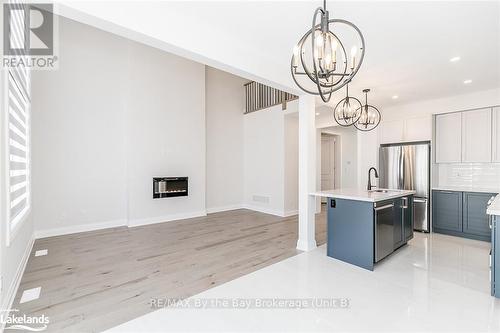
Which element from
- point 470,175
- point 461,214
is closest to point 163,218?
point 461,214


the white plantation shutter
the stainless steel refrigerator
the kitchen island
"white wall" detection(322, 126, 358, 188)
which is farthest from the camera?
Result: "white wall" detection(322, 126, 358, 188)

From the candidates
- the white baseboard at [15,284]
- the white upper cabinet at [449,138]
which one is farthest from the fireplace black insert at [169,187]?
the white upper cabinet at [449,138]

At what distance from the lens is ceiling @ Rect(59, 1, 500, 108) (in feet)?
7.15

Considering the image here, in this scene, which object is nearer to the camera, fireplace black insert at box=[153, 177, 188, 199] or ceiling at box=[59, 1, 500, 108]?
ceiling at box=[59, 1, 500, 108]

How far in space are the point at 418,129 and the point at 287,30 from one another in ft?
13.2

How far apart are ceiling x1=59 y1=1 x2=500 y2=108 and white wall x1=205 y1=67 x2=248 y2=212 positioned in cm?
371

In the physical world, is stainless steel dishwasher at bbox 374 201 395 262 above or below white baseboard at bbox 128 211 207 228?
above

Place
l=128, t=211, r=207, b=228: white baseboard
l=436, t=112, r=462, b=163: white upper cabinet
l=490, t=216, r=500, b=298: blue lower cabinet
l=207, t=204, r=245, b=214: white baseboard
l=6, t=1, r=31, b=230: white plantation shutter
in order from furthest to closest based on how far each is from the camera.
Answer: l=207, t=204, r=245, b=214: white baseboard < l=128, t=211, r=207, b=228: white baseboard < l=436, t=112, r=462, b=163: white upper cabinet < l=490, t=216, r=500, b=298: blue lower cabinet < l=6, t=1, r=31, b=230: white plantation shutter

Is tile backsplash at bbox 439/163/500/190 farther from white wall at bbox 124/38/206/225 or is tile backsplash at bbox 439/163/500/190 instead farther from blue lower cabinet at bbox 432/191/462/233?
white wall at bbox 124/38/206/225

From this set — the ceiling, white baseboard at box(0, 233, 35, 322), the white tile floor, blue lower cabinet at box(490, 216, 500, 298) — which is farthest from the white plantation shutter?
blue lower cabinet at box(490, 216, 500, 298)

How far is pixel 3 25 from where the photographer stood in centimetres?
207

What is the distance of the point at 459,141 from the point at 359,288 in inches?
158

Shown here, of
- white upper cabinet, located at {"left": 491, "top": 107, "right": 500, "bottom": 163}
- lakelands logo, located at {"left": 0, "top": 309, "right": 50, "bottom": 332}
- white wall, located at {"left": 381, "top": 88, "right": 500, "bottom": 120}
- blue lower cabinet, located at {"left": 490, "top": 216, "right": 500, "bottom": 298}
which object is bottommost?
lakelands logo, located at {"left": 0, "top": 309, "right": 50, "bottom": 332}

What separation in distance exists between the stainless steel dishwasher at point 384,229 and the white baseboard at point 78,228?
15.9ft
